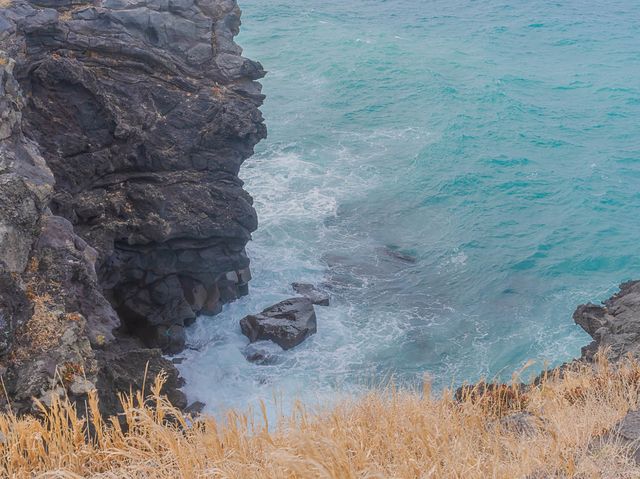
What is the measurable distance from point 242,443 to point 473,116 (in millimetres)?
35430

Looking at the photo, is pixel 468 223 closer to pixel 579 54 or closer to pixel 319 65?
pixel 319 65

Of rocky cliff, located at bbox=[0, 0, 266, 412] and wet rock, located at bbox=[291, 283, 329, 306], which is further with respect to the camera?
wet rock, located at bbox=[291, 283, 329, 306]

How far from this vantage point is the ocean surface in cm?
2106

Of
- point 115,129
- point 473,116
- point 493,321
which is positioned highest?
point 115,129

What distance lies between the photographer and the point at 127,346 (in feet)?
58.7

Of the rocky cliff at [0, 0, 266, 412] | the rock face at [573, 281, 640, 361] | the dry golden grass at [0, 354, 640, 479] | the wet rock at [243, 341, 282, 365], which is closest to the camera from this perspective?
the dry golden grass at [0, 354, 640, 479]

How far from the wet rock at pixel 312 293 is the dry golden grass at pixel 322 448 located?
1634 cm

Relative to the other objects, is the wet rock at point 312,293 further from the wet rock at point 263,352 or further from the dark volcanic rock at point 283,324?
the wet rock at point 263,352

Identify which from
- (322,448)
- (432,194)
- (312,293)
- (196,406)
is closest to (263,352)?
(196,406)

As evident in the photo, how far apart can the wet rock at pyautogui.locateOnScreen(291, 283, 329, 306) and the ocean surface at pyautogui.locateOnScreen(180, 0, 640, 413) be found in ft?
1.40

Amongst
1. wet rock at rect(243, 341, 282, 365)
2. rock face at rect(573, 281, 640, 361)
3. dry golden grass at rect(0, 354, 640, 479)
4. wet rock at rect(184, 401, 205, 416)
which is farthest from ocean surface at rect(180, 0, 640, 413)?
dry golden grass at rect(0, 354, 640, 479)

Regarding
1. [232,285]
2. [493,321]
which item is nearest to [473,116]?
[493,321]

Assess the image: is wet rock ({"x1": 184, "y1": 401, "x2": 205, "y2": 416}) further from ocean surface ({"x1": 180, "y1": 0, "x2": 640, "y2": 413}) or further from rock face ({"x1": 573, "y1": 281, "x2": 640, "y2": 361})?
rock face ({"x1": 573, "y1": 281, "x2": 640, "y2": 361})

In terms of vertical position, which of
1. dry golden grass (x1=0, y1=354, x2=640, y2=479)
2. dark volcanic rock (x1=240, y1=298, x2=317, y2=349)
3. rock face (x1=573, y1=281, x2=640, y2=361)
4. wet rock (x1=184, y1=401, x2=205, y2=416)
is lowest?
wet rock (x1=184, y1=401, x2=205, y2=416)
